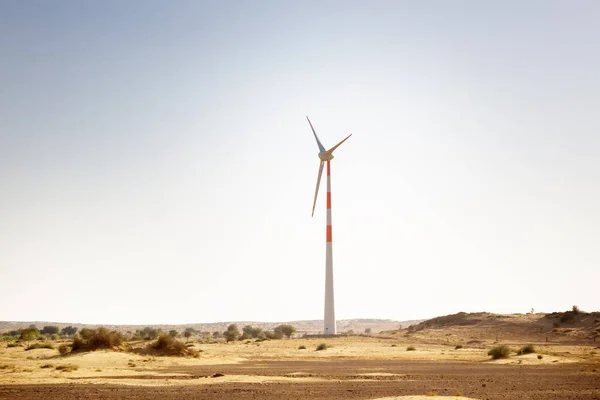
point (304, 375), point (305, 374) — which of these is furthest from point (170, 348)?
point (304, 375)

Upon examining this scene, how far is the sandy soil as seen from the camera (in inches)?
1309

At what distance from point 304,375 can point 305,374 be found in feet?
2.93

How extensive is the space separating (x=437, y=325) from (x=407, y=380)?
3463 inches

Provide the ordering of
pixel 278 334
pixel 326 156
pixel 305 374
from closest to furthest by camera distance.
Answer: pixel 305 374 → pixel 326 156 → pixel 278 334

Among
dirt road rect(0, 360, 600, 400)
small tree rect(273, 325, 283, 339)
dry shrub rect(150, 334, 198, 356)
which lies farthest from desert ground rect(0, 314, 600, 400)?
small tree rect(273, 325, 283, 339)

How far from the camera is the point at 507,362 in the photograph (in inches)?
2199

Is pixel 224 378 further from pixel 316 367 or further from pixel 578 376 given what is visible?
pixel 578 376

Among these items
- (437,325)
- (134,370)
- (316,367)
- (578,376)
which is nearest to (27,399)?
(134,370)

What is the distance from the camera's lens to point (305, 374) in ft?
149

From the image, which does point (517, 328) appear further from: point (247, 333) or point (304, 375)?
point (304, 375)

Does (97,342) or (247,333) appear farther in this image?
(247,333)

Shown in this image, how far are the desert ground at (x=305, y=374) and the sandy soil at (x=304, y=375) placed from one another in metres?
0.06

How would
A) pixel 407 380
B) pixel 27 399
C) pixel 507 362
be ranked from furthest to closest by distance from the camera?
1. pixel 507 362
2. pixel 407 380
3. pixel 27 399

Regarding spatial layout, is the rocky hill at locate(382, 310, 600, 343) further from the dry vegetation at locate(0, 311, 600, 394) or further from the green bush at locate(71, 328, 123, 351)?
the green bush at locate(71, 328, 123, 351)
